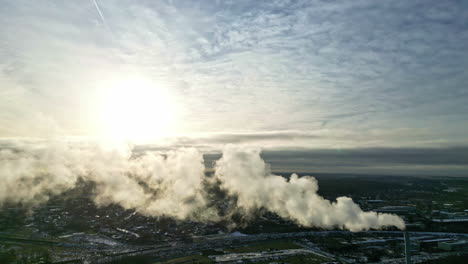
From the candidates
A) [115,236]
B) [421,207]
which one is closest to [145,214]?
[115,236]

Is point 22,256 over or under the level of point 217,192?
under

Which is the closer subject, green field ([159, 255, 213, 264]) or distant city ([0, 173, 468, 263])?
green field ([159, 255, 213, 264])

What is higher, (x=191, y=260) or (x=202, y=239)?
(x=202, y=239)

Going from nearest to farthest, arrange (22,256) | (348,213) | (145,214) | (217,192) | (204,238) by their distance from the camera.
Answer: (22,256), (204,238), (348,213), (145,214), (217,192)

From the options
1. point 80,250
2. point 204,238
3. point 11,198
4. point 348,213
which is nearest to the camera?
point 80,250

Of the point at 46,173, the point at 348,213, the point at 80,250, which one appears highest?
the point at 46,173

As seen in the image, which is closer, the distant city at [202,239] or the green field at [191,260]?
the green field at [191,260]

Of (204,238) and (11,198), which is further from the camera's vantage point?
(11,198)

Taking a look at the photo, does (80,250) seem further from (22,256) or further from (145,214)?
(145,214)

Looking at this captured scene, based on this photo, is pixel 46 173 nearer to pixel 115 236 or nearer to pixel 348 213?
pixel 115 236

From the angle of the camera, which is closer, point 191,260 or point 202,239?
point 191,260
